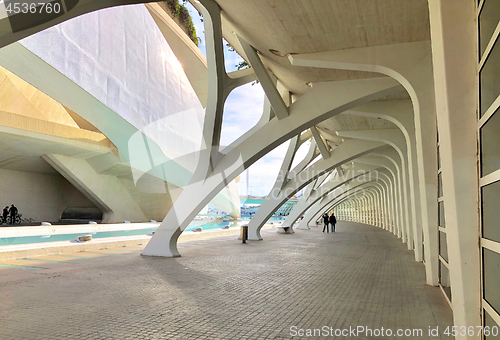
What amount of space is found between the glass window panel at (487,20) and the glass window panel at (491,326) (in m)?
1.96

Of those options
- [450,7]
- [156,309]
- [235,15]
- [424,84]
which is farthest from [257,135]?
[450,7]

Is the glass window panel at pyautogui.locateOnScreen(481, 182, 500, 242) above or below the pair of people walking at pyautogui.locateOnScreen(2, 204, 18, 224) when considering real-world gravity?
above

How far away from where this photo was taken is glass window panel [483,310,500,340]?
2.50 m

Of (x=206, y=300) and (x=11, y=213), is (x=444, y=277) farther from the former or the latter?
(x=11, y=213)

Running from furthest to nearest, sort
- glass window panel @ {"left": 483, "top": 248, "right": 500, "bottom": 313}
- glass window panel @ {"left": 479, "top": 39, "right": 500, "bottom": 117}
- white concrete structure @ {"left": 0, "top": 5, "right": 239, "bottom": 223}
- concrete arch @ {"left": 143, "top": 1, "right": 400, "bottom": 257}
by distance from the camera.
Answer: white concrete structure @ {"left": 0, "top": 5, "right": 239, "bottom": 223}, concrete arch @ {"left": 143, "top": 1, "right": 400, "bottom": 257}, glass window panel @ {"left": 483, "top": 248, "right": 500, "bottom": 313}, glass window panel @ {"left": 479, "top": 39, "right": 500, "bottom": 117}

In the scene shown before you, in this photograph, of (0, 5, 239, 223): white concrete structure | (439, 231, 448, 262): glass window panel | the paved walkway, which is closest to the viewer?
the paved walkway

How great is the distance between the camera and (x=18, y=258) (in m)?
8.39

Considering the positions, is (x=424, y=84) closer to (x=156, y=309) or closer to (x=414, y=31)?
(x=414, y=31)

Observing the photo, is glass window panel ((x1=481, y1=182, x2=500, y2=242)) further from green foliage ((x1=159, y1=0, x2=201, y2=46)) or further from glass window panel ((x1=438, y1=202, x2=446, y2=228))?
green foliage ((x1=159, y1=0, x2=201, y2=46))

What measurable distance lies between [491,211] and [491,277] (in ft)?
1.61

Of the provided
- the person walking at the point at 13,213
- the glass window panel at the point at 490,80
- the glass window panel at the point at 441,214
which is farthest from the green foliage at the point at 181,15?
the glass window panel at the point at 490,80

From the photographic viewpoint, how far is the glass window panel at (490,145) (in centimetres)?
245

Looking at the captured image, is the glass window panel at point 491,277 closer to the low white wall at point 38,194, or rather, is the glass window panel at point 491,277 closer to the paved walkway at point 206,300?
the paved walkway at point 206,300

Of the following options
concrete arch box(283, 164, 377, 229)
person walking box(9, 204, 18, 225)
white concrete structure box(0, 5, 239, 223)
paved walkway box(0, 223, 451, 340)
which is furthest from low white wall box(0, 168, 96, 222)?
paved walkway box(0, 223, 451, 340)
